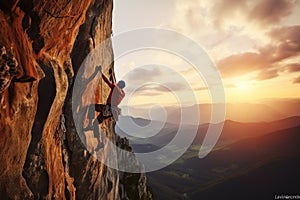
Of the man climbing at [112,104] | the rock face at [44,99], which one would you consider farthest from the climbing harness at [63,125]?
the man climbing at [112,104]

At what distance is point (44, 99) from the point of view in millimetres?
13562

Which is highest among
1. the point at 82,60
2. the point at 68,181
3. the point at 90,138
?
the point at 82,60

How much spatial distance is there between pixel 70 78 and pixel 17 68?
859 centimetres

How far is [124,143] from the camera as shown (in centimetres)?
3956

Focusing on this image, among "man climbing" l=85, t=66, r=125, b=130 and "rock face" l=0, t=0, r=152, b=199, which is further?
"man climbing" l=85, t=66, r=125, b=130

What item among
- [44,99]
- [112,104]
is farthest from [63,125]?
[112,104]

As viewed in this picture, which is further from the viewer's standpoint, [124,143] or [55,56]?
[124,143]

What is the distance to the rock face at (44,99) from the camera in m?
9.80

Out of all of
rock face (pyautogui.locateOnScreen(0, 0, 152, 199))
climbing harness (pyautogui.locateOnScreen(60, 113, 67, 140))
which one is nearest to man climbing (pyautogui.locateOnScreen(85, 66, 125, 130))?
rock face (pyautogui.locateOnScreen(0, 0, 152, 199))

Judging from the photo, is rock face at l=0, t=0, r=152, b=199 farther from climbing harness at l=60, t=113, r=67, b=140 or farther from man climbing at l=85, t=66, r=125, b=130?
man climbing at l=85, t=66, r=125, b=130

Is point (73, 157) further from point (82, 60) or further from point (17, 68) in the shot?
point (17, 68)

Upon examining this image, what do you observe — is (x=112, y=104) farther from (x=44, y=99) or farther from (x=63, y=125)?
(x=44, y=99)

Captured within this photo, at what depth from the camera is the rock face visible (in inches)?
386

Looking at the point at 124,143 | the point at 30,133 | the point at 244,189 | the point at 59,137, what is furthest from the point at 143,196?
the point at 244,189
